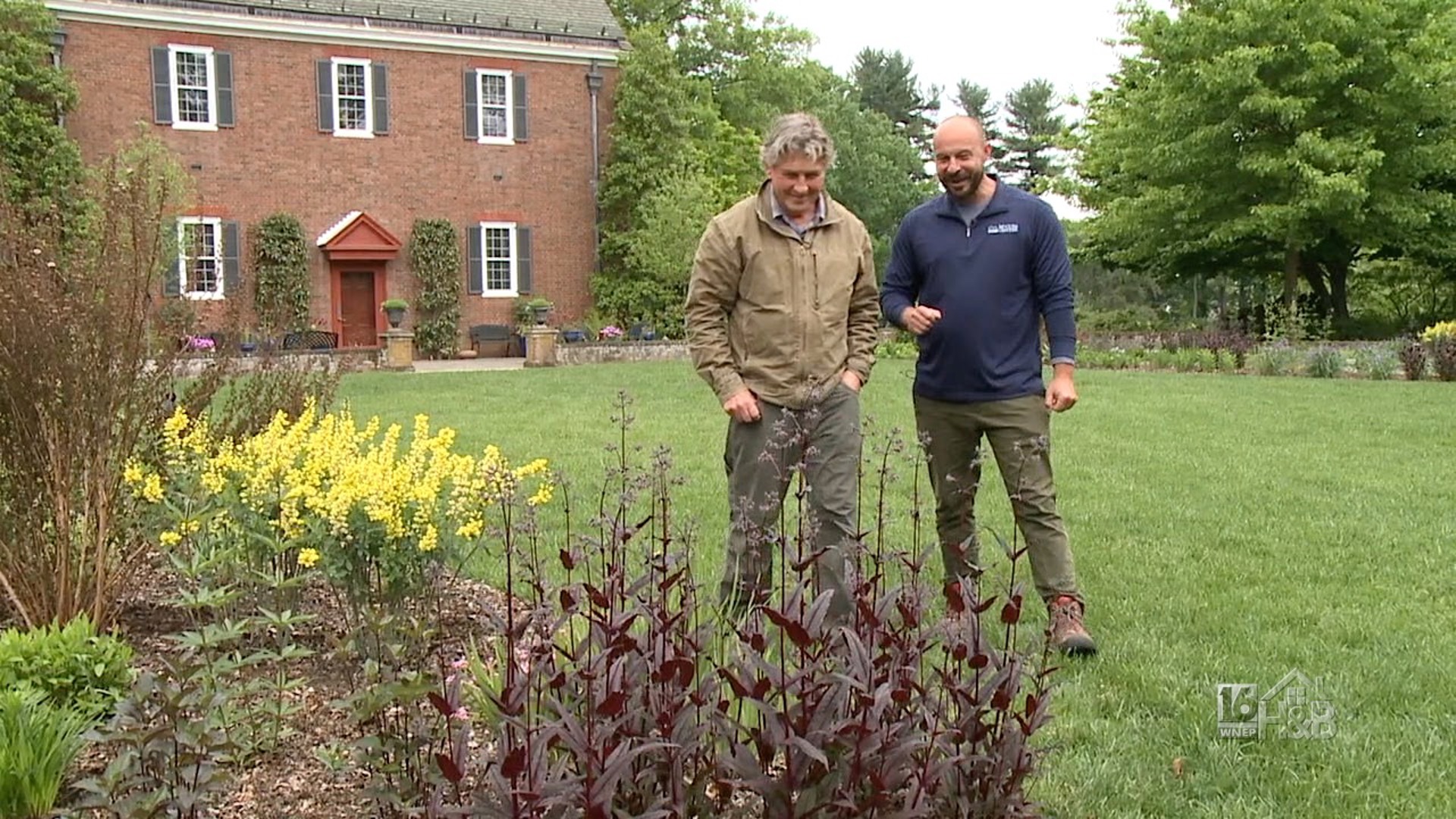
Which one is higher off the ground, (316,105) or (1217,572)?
(316,105)

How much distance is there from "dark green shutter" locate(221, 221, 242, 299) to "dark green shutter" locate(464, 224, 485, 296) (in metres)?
4.51

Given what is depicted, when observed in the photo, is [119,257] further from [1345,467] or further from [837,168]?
[837,168]

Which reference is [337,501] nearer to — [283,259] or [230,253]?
[283,259]

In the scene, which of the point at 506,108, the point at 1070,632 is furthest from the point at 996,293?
the point at 506,108

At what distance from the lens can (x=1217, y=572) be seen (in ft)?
17.0

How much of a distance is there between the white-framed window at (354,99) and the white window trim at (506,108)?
7.07 ft

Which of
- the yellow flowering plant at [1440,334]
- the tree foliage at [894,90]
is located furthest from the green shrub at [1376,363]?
the tree foliage at [894,90]

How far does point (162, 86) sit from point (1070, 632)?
22.4m

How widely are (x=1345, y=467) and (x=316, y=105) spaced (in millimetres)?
20537

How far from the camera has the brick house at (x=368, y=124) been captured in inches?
854

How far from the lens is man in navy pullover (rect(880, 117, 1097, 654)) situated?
160 inches

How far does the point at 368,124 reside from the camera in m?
23.5

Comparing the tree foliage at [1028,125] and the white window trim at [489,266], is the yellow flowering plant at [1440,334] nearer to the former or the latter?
the white window trim at [489,266]

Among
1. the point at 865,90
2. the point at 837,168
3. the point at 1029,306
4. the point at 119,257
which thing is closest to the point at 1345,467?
the point at 1029,306
